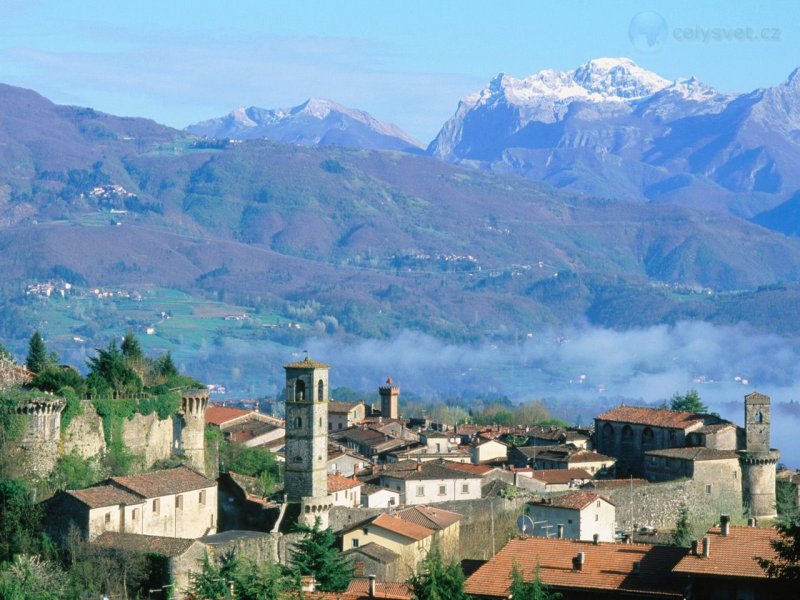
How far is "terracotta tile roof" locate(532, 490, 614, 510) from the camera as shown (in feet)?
192

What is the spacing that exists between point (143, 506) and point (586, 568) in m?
17.3

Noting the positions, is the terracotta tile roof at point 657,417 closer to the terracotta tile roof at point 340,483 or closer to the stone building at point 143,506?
the terracotta tile roof at point 340,483

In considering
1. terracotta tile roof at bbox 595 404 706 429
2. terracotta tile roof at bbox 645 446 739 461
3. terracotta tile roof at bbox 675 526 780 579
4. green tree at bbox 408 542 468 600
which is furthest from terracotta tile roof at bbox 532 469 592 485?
green tree at bbox 408 542 468 600

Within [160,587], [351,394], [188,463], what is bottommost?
[160,587]

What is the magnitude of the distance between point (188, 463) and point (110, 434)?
4039mm

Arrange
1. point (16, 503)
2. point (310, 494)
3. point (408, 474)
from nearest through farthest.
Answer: point (16, 503)
point (310, 494)
point (408, 474)

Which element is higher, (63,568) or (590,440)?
(590,440)

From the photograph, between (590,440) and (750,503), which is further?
(590,440)

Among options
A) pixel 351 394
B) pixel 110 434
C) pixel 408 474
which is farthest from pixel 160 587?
pixel 351 394

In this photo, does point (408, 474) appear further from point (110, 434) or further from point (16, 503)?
point (16, 503)

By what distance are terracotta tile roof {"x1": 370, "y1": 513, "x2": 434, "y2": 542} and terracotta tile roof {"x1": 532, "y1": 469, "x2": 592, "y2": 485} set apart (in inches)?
591

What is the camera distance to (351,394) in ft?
554

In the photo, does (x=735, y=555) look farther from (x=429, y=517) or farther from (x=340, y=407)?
(x=340, y=407)

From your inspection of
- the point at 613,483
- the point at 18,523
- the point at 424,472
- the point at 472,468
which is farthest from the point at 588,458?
the point at 18,523
